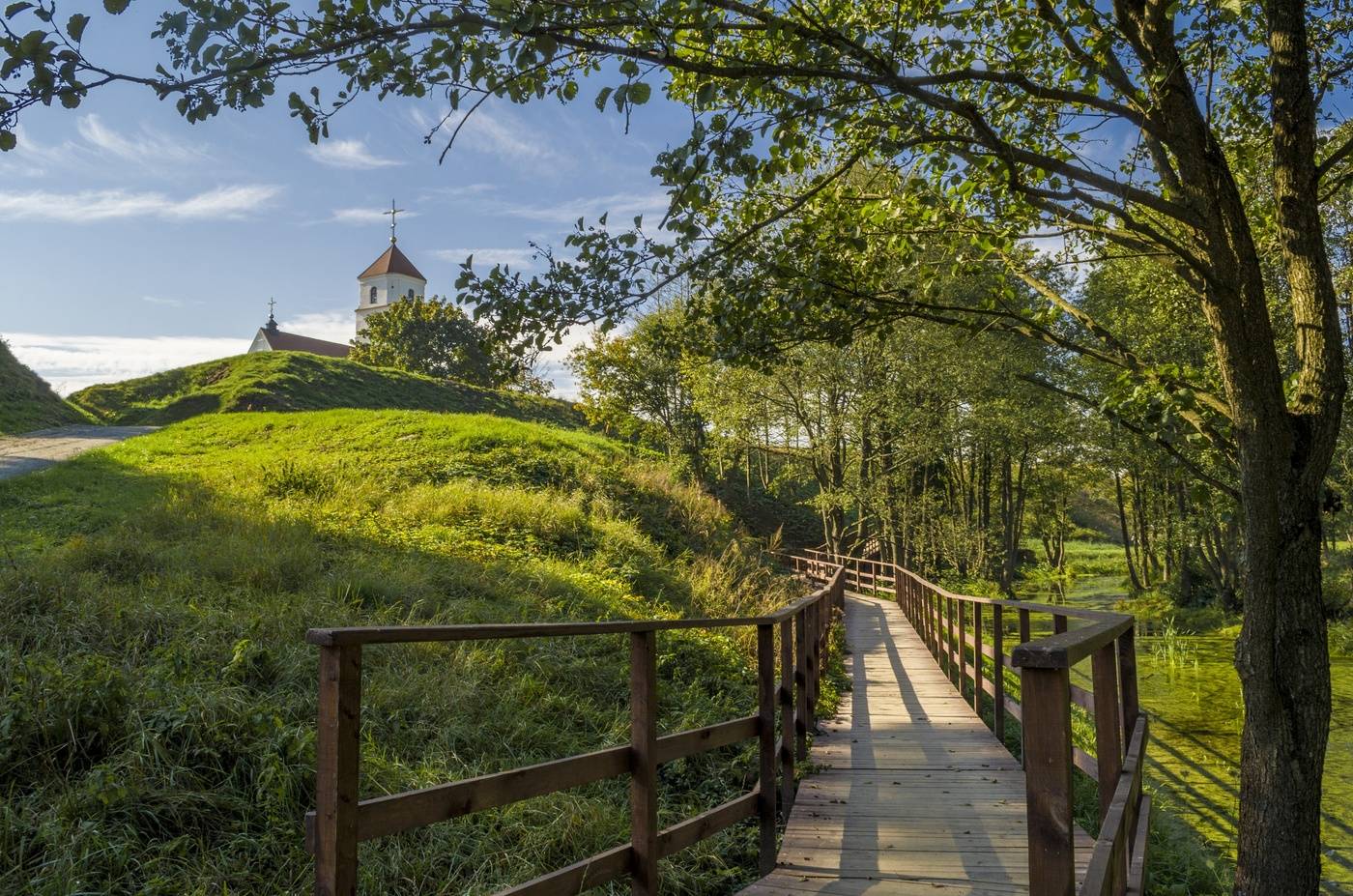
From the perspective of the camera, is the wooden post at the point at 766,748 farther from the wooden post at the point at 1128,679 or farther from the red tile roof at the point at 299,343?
the red tile roof at the point at 299,343

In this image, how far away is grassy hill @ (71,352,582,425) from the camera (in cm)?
3353

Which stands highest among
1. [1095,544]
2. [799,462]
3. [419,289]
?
[419,289]

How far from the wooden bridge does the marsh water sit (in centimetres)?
252

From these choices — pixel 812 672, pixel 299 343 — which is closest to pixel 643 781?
pixel 812 672

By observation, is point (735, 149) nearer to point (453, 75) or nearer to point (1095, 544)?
point (453, 75)

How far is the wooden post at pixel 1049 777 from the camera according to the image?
5.49 feet

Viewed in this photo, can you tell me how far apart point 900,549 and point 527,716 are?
21.3 metres

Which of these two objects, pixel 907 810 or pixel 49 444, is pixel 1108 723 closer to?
pixel 907 810

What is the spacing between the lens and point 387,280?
83.2 m

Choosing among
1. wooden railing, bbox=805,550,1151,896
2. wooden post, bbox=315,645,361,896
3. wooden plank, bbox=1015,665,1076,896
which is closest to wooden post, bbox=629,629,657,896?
wooden post, bbox=315,645,361,896

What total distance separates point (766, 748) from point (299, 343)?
79587 mm

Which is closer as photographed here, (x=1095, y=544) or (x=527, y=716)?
(x=527, y=716)

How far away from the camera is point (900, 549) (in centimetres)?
2575

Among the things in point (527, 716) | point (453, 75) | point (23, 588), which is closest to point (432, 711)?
point (527, 716)
